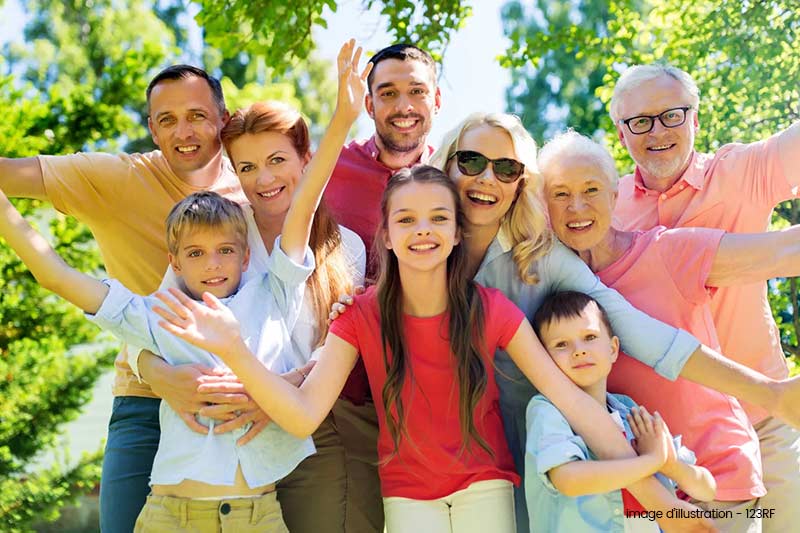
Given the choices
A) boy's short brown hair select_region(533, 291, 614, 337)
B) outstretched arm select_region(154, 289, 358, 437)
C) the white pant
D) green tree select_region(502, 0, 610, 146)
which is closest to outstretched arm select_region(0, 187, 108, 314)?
outstretched arm select_region(154, 289, 358, 437)

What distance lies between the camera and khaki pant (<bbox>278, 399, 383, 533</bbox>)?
3230 millimetres

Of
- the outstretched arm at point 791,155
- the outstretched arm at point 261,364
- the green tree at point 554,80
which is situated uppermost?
the green tree at point 554,80

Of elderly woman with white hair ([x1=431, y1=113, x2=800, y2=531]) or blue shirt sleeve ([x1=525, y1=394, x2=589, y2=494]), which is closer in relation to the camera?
blue shirt sleeve ([x1=525, y1=394, x2=589, y2=494])

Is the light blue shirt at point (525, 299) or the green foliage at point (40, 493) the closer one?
the light blue shirt at point (525, 299)

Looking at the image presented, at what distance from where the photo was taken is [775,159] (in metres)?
3.66

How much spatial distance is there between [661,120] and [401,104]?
4.04 feet

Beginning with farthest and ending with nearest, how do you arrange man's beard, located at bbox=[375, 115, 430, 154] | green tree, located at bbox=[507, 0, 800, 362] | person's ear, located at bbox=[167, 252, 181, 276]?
green tree, located at bbox=[507, 0, 800, 362] → man's beard, located at bbox=[375, 115, 430, 154] → person's ear, located at bbox=[167, 252, 181, 276]

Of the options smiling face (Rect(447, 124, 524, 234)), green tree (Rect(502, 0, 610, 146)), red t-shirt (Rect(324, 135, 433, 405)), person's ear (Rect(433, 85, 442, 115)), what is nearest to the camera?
smiling face (Rect(447, 124, 524, 234))

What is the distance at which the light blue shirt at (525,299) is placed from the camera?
3.16 meters

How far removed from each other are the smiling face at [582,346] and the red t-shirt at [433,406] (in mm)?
149

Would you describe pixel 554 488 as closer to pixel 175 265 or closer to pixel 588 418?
pixel 588 418

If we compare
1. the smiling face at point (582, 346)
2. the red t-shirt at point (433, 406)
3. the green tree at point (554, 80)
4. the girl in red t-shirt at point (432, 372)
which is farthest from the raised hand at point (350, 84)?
the green tree at point (554, 80)

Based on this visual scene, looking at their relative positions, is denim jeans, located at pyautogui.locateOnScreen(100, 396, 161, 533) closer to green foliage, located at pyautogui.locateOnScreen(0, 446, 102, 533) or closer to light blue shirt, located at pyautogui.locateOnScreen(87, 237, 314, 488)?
light blue shirt, located at pyautogui.locateOnScreen(87, 237, 314, 488)

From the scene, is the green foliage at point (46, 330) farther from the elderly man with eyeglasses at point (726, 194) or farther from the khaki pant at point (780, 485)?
the khaki pant at point (780, 485)
